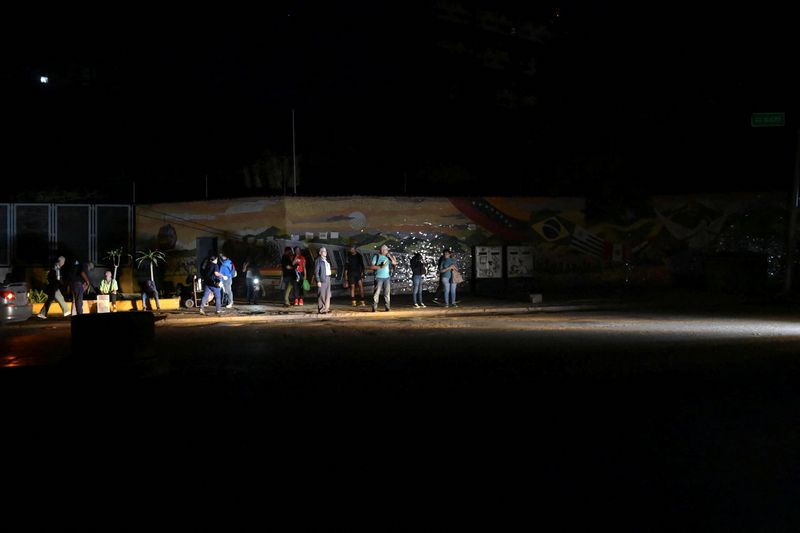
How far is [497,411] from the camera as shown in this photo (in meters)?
8.02

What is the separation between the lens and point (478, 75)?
43.3 m

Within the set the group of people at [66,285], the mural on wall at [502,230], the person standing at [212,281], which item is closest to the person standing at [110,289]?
the group of people at [66,285]

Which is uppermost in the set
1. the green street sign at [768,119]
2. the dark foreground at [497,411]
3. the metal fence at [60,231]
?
the green street sign at [768,119]

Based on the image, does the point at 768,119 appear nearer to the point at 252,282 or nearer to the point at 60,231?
the point at 252,282

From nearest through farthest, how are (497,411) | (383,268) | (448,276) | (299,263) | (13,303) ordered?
1. (497,411)
2. (13,303)
3. (383,268)
4. (448,276)
5. (299,263)

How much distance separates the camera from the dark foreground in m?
5.57

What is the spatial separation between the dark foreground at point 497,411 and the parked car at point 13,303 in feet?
7.29

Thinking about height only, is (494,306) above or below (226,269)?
below

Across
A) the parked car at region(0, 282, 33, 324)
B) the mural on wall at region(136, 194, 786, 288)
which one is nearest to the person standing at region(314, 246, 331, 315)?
the mural on wall at region(136, 194, 786, 288)

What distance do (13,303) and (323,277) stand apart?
7653mm

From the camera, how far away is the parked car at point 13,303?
16203mm

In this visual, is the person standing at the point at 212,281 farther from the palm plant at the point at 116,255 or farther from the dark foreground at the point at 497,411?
the dark foreground at the point at 497,411

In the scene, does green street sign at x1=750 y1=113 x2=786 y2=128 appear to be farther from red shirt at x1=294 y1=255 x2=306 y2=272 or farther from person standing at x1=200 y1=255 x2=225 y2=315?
person standing at x1=200 y1=255 x2=225 y2=315

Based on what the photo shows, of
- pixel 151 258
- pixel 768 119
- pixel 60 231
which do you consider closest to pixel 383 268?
pixel 151 258
